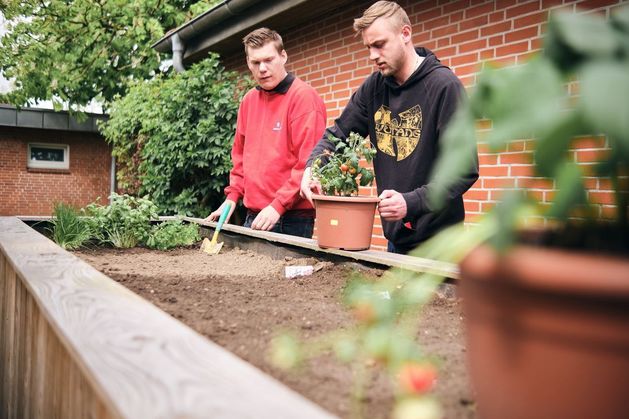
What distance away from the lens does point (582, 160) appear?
9.32 ft

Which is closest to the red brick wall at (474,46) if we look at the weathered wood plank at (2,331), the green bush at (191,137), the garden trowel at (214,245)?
the green bush at (191,137)

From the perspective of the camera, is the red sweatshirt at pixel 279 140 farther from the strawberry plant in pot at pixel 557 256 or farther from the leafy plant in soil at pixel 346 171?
the strawberry plant in pot at pixel 557 256

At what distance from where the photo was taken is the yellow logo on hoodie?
2.50m

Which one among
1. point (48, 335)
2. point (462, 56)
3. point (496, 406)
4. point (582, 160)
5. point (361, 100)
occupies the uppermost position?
point (462, 56)

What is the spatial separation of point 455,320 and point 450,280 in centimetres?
27

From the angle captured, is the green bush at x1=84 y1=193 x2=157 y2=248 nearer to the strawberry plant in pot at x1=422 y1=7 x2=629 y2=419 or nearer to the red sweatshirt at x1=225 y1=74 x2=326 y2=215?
the red sweatshirt at x1=225 y1=74 x2=326 y2=215

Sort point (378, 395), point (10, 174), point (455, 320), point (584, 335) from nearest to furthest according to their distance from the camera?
1. point (584, 335)
2. point (378, 395)
3. point (455, 320)
4. point (10, 174)

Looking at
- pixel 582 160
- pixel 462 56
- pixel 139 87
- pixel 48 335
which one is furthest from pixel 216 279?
pixel 139 87

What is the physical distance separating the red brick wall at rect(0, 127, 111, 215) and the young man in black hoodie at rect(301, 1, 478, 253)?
1318cm

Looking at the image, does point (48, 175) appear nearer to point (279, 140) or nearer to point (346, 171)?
point (279, 140)

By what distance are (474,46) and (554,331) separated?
323 cm

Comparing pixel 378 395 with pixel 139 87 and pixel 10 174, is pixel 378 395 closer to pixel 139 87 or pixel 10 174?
pixel 139 87

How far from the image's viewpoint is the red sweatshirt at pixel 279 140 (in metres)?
3.08

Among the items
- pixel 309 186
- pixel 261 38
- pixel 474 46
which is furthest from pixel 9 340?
pixel 474 46
